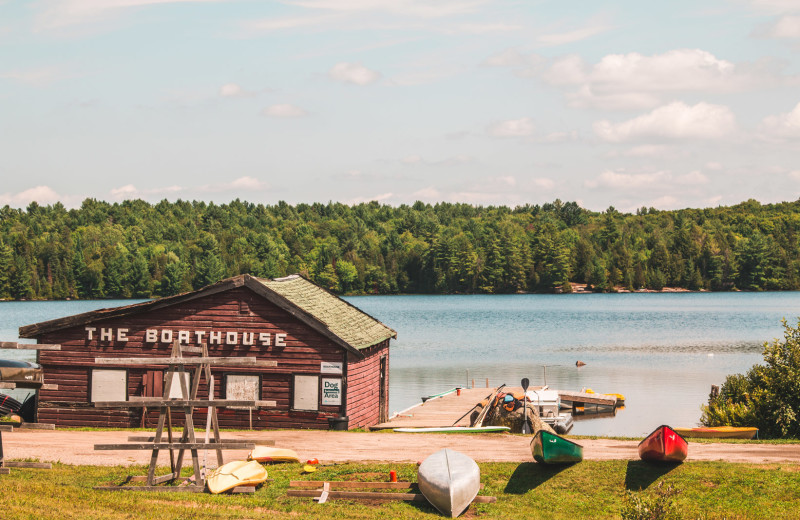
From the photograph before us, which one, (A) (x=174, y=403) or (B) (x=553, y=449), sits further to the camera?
(B) (x=553, y=449)

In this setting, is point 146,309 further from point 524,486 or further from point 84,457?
point 524,486

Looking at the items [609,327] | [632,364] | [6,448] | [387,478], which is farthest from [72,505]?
[609,327]

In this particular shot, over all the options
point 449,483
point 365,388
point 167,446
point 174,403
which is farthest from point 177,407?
point 365,388

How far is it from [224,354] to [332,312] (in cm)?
479

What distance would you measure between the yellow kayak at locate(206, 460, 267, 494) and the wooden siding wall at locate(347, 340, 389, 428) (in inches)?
408

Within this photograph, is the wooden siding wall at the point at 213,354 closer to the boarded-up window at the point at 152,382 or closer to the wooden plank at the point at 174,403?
the boarded-up window at the point at 152,382

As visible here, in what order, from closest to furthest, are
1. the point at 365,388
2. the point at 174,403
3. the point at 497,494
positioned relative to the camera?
the point at 174,403
the point at 497,494
the point at 365,388

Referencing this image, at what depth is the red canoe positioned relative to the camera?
2236cm

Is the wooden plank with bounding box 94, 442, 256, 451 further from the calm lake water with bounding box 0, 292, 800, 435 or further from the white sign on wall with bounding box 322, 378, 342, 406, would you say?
the calm lake water with bounding box 0, 292, 800, 435

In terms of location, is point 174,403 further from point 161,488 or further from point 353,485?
point 353,485

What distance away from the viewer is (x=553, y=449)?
2244 cm

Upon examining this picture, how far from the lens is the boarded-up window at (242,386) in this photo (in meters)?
32.0

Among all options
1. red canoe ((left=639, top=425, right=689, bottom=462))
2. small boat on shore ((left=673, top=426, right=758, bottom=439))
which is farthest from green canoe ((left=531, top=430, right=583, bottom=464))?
small boat on shore ((left=673, top=426, right=758, bottom=439))

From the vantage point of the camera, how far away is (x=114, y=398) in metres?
32.2
